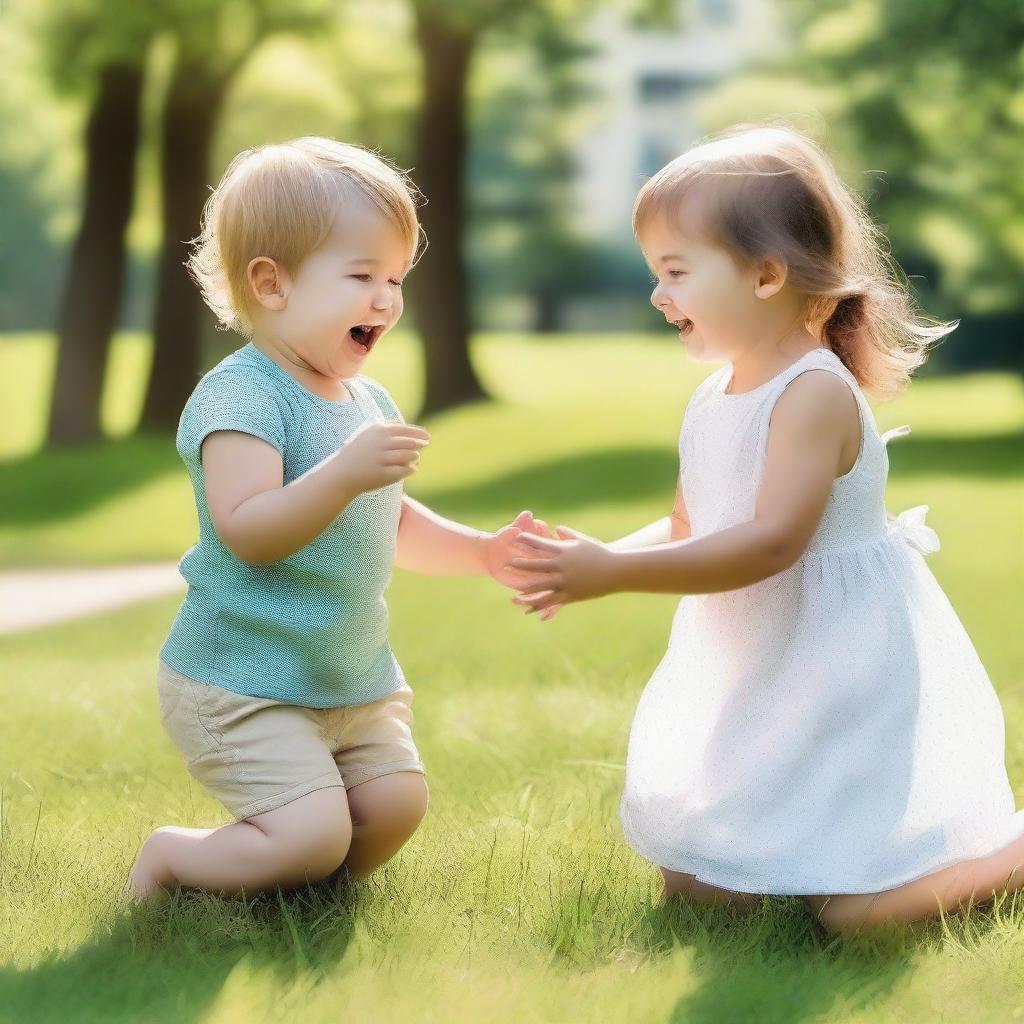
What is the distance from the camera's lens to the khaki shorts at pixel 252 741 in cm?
248

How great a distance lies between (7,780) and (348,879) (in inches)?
45.4

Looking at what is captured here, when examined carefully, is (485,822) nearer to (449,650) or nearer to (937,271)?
(449,650)

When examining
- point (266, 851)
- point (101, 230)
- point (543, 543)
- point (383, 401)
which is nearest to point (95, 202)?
point (101, 230)

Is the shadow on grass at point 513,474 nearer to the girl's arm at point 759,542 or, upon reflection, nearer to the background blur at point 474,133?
the background blur at point 474,133

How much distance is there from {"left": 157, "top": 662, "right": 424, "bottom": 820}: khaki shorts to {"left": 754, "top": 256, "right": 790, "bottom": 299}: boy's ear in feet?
3.21

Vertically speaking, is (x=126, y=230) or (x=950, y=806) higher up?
(x=126, y=230)

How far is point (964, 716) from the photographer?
2.56 meters

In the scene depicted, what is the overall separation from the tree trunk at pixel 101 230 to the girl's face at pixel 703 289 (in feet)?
40.1

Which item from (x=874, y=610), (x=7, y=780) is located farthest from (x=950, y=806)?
(x=7, y=780)

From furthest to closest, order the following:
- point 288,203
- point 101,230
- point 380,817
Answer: point 101,230, point 380,817, point 288,203

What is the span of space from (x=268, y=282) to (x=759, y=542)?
91 centimetres

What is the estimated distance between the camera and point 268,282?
8.39 feet

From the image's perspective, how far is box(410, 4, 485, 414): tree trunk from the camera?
1402 centimetres

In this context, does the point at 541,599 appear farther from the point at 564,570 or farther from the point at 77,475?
the point at 77,475
